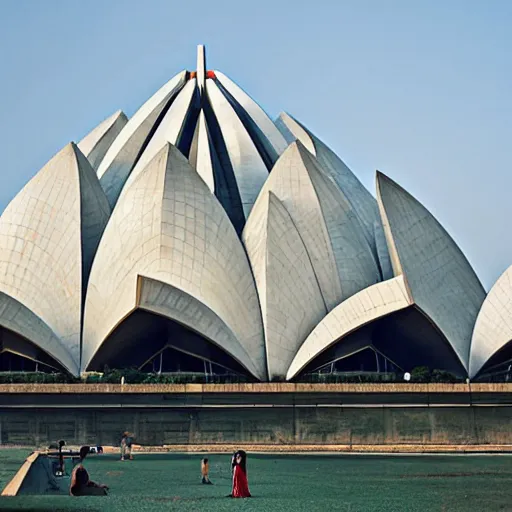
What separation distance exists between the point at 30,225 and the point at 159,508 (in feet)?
67.6

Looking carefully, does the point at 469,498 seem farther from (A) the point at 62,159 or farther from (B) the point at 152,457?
(A) the point at 62,159

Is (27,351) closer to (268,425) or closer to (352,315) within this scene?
(268,425)

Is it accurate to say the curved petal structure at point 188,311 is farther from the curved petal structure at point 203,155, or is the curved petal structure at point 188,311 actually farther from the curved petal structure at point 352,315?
the curved petal structure at point 203,155

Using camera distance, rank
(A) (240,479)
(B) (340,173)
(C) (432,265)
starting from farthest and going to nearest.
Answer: (B) (340,173)
(C) (432,265)
(A) (240,479)

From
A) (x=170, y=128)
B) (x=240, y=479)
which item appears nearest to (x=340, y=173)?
(x=170, y=128)

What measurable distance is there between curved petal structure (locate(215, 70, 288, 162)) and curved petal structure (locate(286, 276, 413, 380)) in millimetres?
8702

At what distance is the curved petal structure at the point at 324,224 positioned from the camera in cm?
3622

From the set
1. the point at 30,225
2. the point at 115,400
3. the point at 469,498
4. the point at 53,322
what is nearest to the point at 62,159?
the point at 30,225

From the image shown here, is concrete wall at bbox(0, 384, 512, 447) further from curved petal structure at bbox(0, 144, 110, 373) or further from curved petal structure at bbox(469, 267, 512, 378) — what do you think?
curved petal structure at bbox(0, 144, 110, 373)

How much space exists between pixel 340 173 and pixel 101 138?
8148 mm

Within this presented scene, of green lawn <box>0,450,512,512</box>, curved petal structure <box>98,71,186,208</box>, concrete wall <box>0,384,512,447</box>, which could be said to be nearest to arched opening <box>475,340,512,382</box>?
concrete wall <box>0,384,512,447</box>

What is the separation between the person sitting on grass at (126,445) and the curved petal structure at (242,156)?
1011 centimetres

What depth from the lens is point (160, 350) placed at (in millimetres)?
34656

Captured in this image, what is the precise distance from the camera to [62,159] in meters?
37.0
